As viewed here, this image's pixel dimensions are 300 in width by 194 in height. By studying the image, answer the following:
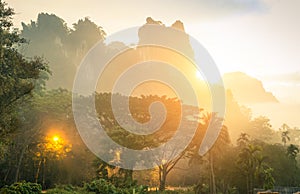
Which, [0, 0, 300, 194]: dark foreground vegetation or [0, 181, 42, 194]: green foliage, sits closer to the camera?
[0, 181, 42, 194]: green foliage

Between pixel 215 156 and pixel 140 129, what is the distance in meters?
9.97

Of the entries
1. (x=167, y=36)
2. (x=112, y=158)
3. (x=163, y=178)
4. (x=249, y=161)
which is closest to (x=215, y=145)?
(x=249, y=161)

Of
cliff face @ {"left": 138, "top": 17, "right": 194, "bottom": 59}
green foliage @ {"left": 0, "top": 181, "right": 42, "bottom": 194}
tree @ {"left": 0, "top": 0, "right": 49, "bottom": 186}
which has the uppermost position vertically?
cliff face @ {"left": 138, "top": 17, "right": 194, "bottom": 59}

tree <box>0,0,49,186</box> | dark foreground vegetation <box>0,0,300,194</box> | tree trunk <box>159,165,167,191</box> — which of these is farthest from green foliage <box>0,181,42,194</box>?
tree trunk <box>159,165,167,191</box>

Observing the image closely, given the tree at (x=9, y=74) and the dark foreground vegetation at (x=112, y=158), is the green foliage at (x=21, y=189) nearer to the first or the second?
the tree at (x=9, y=74)

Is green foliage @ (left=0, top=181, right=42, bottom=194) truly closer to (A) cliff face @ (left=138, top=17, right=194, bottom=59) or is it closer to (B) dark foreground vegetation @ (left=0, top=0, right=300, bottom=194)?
(B) dark foreground vegetation @ (left=0, top=0, right=300, bottom=194)

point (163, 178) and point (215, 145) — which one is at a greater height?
point (215, 145)

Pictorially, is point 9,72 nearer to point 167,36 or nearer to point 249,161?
point 249,161

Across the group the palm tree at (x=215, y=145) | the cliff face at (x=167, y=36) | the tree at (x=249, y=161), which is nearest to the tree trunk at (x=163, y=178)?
the palm tree at (x=215, y=145)

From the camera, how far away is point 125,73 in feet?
295

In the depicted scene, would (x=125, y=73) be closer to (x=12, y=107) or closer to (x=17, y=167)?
(x=17, y=167)

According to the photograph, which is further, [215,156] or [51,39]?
[51,39]

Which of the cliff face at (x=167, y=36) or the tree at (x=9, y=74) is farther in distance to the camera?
the cliff face at (x=167, y=36)

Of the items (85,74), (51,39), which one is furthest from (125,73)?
(51,39)
